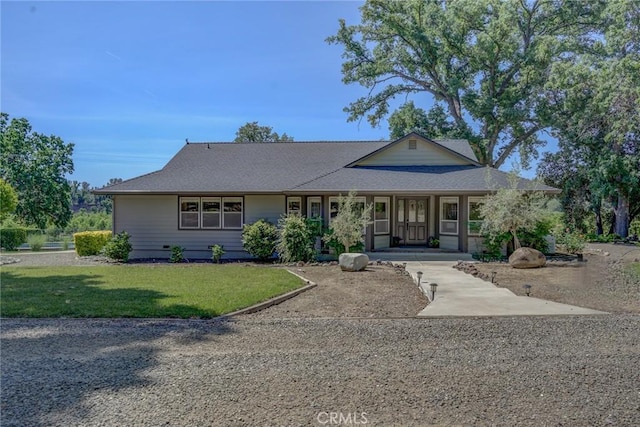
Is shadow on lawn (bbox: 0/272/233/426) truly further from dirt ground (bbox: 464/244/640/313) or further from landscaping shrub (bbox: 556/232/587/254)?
landscaping shrub (bbox: 556/232/587/254)

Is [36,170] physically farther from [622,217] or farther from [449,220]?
[622,217]

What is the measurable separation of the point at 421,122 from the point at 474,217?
1522 cm

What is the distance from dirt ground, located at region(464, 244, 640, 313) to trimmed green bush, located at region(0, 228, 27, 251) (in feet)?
74.4

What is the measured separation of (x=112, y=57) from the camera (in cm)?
1195

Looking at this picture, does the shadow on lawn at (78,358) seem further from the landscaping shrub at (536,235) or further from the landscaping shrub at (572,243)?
the landscaping shrub at (572,243)

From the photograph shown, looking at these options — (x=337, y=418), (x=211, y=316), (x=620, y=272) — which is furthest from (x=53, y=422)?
(x=620, y=272)

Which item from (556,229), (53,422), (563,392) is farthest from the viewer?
(556,229)

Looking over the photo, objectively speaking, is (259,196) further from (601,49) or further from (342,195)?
(601,49)

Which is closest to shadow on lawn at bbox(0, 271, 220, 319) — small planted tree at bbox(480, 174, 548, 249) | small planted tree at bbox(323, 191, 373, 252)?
small planted tree at bbox(323, 191, 373, 252)

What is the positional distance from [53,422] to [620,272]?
45.7 ft

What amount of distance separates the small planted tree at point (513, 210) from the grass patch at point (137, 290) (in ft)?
23.8

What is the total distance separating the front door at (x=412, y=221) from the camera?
1755 cm

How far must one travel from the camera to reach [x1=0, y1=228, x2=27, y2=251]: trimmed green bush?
2145cm

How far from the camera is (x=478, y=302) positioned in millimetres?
7945
